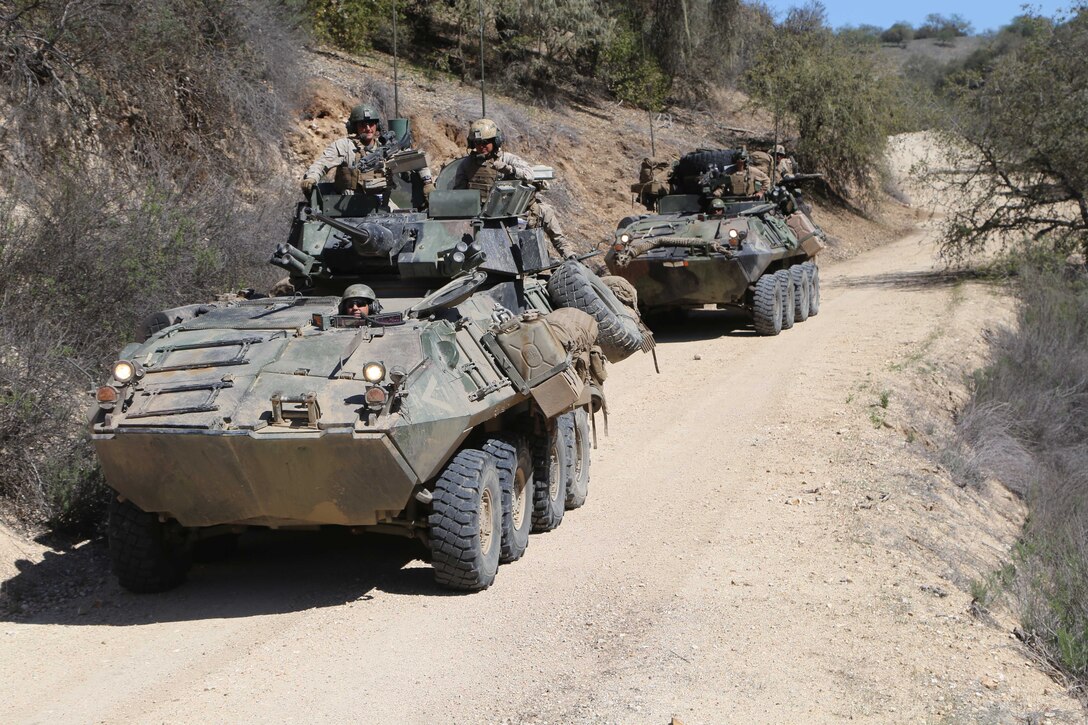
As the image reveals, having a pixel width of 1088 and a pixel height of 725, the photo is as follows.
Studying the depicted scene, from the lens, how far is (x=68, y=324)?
10438 mm

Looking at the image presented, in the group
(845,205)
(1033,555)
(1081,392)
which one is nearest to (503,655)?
(1033,555)

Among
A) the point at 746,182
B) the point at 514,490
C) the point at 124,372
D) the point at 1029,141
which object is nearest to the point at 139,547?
the point at 124,372

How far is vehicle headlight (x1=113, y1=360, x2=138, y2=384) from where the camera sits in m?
6.80

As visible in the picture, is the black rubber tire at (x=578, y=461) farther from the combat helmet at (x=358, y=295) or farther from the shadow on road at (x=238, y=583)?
the combat helmet at (x=358, y=295)

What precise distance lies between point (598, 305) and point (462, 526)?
9.93 feet

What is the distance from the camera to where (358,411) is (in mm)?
6531

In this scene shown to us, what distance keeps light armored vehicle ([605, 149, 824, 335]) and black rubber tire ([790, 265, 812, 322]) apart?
0.05 ft

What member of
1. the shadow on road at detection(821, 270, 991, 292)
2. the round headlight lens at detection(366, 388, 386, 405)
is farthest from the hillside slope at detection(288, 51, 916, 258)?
the round headlight lens at detection(366, 388, 386, 405)

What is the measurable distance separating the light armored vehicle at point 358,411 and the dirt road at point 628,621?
0.41m

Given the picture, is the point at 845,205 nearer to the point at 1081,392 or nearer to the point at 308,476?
the point at 1081,392

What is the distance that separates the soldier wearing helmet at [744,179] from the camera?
18.3 metres

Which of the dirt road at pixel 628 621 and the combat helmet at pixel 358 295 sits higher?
the combat helmet at pixel 358 295

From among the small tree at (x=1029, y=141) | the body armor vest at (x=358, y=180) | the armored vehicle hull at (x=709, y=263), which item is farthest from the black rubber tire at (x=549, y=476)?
the small tree at (x=1029, y=141)

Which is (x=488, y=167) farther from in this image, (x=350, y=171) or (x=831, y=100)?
(x=831, y=100)
